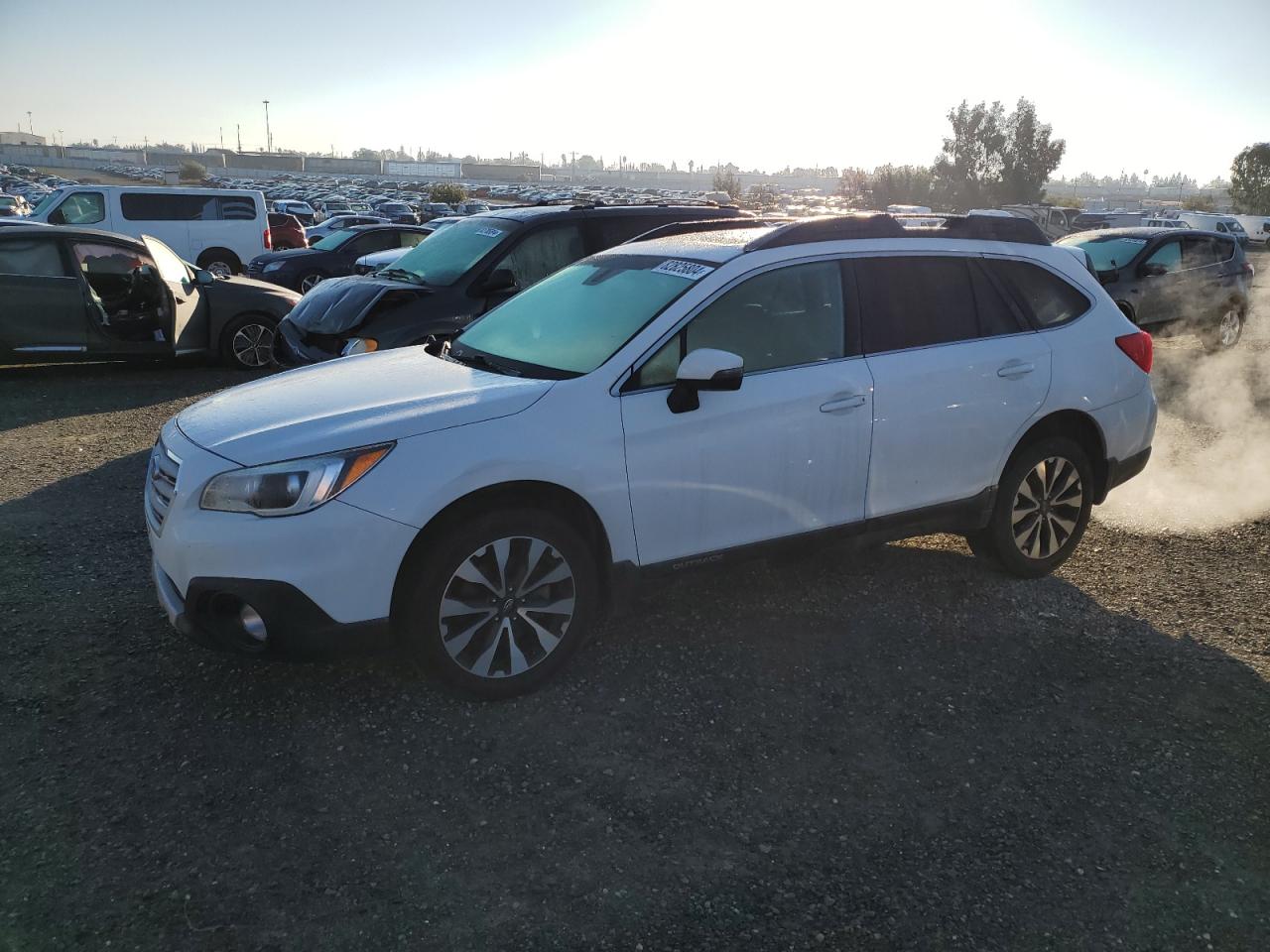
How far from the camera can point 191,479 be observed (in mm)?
3426

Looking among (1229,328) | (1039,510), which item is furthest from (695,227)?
(1229,328)

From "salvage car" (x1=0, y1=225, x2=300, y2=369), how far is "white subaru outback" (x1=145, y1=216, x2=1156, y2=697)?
6188 millimetres

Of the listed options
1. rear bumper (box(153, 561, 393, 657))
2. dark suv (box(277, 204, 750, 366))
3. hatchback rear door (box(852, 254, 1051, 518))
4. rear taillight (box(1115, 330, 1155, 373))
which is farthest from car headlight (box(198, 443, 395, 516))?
rear taillight (box(1115, 330, 1155, 373))

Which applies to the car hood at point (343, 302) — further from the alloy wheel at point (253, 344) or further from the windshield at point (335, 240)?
the windshield at point (335, 240)

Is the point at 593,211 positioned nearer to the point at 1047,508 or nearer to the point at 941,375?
the point at 941,375

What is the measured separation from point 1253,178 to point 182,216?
Result: 229ft

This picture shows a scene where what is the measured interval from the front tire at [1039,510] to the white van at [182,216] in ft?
53.0

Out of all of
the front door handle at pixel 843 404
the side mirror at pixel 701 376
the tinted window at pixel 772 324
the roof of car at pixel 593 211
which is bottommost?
the front door handle at pixel 843 404

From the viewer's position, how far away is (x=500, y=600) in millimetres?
3578

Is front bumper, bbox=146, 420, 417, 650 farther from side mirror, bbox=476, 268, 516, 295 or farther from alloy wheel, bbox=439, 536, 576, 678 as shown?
side mirror, bbox=476, 268, 516, 295

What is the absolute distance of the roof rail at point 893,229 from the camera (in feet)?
14.0

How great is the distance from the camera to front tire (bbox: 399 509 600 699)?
135 inches

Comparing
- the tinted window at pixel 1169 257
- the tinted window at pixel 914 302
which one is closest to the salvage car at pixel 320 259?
the tinted window at pixel 1169 257

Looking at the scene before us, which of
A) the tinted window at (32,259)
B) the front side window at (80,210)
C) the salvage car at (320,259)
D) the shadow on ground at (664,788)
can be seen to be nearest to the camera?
→ the shadow on ground at (664,788)
